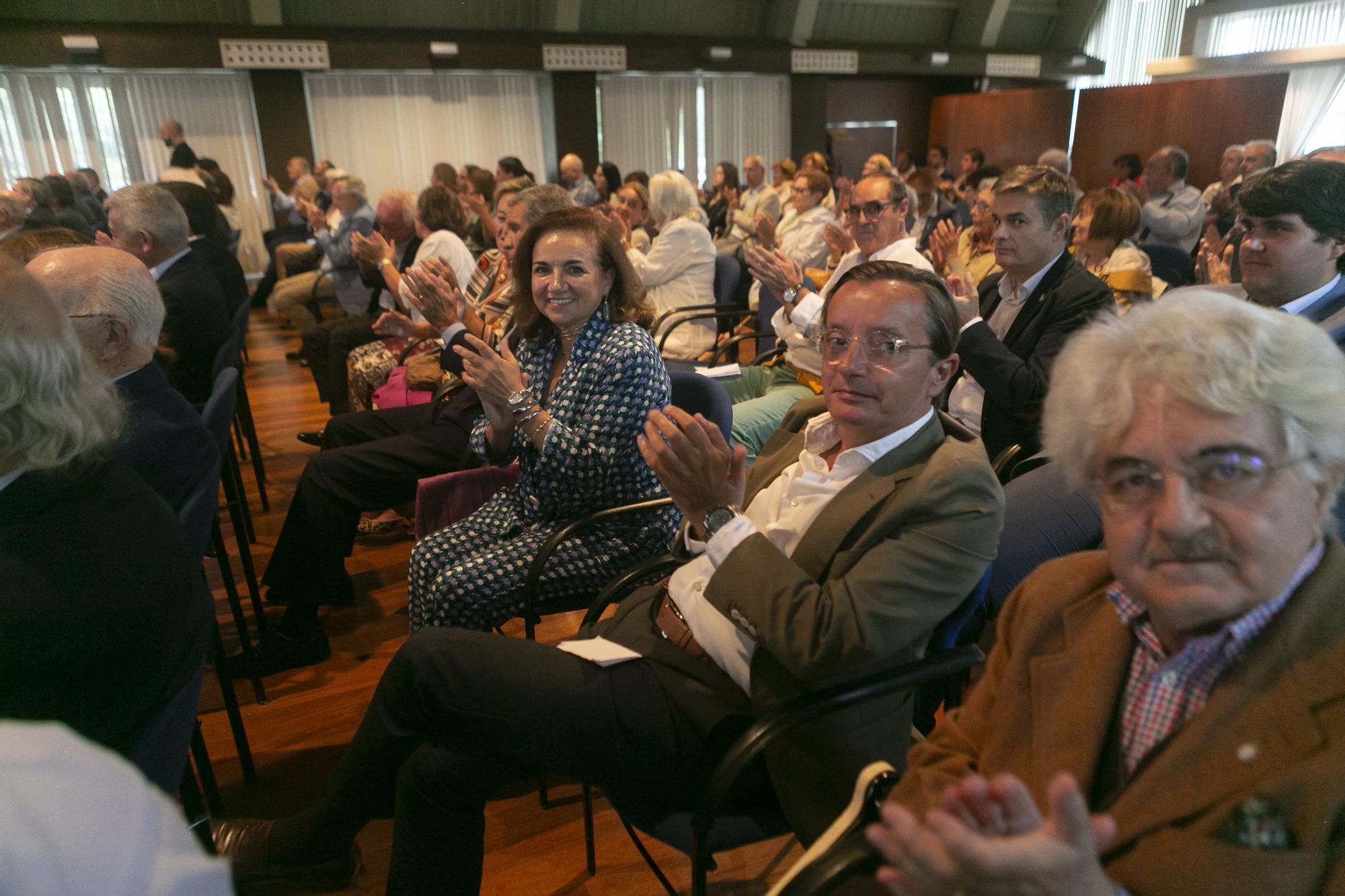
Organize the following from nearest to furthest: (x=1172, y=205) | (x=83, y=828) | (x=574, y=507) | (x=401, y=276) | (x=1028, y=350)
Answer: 1. (x=83, y=828)
2. (x=574, y=507)
3. (x=1028, y=350)
4. (x=401, y=276)
5. (x=1172, y=205)

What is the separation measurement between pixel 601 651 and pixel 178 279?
2.71m

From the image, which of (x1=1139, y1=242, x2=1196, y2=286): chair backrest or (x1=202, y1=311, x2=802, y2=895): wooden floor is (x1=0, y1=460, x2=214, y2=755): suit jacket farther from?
(x1=1139, y1=242, x2=1196, y2=286): chair backrest

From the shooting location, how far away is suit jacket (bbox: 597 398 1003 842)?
4.22ft

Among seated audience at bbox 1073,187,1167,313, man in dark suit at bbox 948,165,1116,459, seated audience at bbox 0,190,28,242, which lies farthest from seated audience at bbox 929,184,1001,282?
seated audience at bbox 0,190,28,242

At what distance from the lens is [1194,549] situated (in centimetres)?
87

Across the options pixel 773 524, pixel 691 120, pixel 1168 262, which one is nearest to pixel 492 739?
pixel 773 524

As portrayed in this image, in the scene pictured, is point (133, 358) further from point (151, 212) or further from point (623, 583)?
point (151, 212)

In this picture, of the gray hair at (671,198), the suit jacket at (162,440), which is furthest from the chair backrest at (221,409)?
the gray hair at (671,198)

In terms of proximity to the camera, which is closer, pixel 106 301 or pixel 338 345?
pixel 106 301

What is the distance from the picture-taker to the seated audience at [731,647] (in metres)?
1.32

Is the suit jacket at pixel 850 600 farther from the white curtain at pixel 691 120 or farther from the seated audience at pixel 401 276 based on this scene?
the white curtain at pixel 691 120

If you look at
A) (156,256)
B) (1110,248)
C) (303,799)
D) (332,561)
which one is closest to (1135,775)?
(303,799)

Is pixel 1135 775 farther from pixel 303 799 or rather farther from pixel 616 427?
pixel 303 799

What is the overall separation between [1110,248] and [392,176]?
1007 cm
